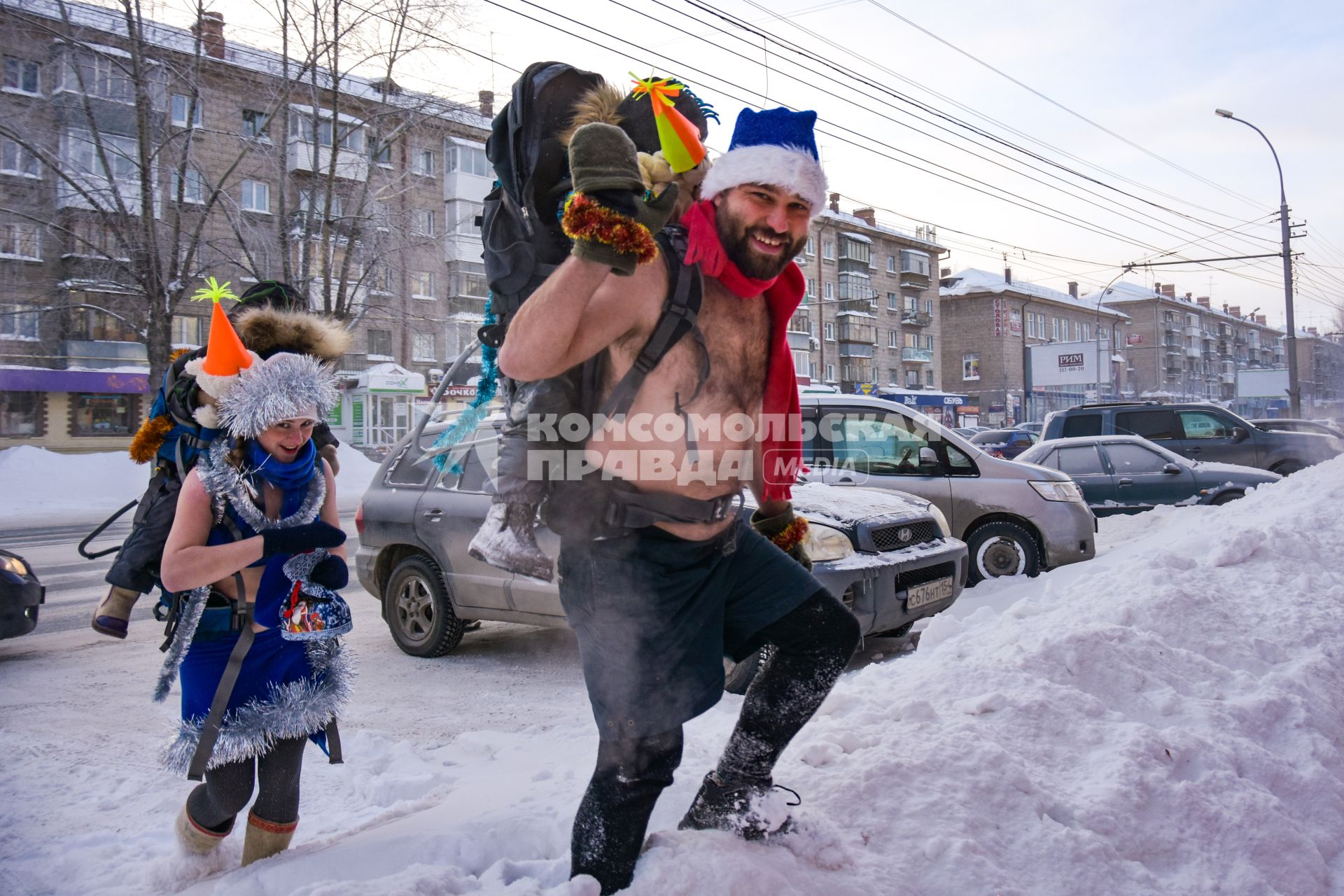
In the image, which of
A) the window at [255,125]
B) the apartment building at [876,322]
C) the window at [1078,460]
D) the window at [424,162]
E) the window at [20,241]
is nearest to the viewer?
the window at [1078,460]

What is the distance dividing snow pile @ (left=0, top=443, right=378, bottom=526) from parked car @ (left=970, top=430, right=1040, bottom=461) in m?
15.8

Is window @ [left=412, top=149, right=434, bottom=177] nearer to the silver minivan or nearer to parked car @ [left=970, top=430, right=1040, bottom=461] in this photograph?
parked car @ [left=970, top=430, right=1040, bottom=461]

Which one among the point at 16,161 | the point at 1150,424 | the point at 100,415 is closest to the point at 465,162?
the point at 16,161

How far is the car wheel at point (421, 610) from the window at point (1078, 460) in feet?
27.1

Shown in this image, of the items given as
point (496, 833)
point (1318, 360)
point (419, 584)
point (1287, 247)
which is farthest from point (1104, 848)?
point (1318, 360)

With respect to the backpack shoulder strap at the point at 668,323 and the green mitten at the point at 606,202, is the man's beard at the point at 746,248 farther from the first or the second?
the green mitten at the point at 606,202

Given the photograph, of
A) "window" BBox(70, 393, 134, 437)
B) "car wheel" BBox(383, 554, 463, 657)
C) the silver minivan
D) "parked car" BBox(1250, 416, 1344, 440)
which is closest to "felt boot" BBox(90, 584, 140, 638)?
"car wheel" BBox(383, 554, 463, 657)

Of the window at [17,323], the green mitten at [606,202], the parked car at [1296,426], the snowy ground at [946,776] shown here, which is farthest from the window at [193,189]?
the parked car at [1296,426]

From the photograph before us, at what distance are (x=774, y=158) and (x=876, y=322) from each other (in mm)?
54312

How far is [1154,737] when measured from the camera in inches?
105

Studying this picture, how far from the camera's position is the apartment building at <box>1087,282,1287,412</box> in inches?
2862

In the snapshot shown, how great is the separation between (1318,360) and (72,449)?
70.1m

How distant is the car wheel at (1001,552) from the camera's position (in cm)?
783

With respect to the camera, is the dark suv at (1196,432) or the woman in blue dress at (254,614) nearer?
the woman in blue dress at (254,614)
